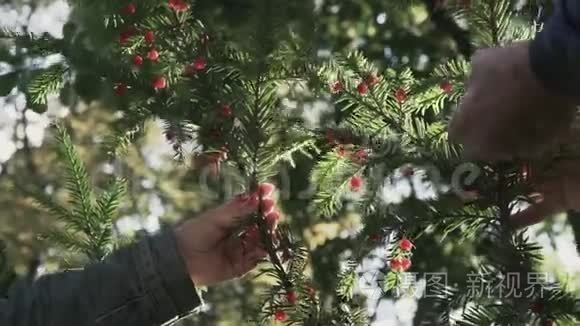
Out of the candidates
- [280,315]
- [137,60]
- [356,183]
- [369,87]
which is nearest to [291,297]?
[280,315]

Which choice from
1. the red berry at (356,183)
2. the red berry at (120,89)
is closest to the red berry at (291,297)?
the red berry at (356,183)

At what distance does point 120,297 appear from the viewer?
717 mm

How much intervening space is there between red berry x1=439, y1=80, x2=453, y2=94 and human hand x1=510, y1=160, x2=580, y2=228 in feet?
0.74

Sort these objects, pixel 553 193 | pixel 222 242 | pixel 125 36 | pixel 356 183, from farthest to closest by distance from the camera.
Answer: pixel 125 36 < pixel 356 183 < pixel 222 242 < pixel 553 193

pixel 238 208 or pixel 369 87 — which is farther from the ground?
pixel 369 87

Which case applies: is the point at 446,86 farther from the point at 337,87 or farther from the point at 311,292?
the point at 311,292

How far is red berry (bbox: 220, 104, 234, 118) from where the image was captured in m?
0.76

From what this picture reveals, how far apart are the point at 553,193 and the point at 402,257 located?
185mm

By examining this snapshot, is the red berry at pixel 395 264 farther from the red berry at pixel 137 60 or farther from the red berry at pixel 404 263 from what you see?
the red berry at pixel 137 60

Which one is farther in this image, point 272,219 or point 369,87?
point 369,87

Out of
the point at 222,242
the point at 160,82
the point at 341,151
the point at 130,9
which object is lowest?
the point at 222,242

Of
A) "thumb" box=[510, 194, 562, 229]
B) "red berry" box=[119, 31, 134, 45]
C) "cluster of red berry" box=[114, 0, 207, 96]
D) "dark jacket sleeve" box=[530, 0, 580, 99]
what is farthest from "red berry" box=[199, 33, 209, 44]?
"dark jacket sleeve" box=[530, 0, 580, 99]

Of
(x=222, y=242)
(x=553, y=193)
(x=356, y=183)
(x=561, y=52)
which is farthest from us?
(x=356, y=183)

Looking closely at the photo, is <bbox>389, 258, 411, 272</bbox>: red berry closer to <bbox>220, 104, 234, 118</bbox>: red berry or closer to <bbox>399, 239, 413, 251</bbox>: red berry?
<bbox>399, 239, 413, 251</bbox>: red berry
